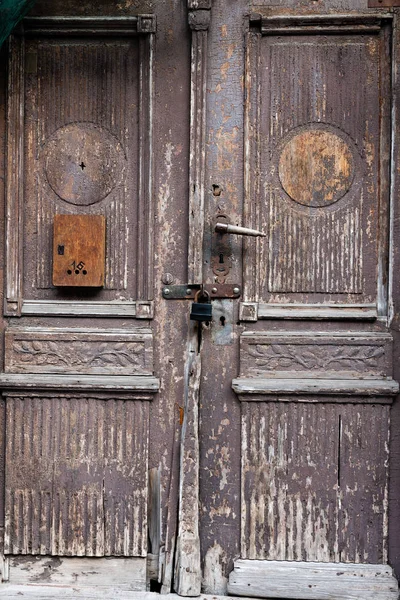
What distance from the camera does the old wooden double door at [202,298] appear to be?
103 inches

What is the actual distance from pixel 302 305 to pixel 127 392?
85cm

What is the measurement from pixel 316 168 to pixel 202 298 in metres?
0.75

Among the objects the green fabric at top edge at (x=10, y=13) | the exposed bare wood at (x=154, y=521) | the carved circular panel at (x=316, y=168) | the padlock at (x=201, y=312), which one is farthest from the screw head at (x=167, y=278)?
the green fabric at top edge at (x=10, y=13)

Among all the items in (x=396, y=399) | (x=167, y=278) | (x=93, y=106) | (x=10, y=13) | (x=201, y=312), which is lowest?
(x=396, y=399)

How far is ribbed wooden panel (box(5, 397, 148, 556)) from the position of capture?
264 cm

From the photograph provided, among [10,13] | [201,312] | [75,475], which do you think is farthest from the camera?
[75,475]

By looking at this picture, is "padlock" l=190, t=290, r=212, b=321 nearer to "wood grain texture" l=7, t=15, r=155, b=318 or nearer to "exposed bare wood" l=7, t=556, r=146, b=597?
"wood grain texture" l=7, t=15, r=155, b=318

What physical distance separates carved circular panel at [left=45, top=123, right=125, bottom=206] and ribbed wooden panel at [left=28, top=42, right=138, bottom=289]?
0.10 ft

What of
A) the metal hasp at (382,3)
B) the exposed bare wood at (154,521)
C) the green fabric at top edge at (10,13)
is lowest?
the exposed bare wood at (154,521)

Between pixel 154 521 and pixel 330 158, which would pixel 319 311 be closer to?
pixel 330 158

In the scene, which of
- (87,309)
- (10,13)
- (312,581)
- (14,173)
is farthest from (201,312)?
(10,13)

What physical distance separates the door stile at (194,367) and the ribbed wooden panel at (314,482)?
22cm

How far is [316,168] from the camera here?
2633mm

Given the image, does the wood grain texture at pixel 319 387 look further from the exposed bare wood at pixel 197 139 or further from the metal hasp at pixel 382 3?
the metal hasp at pixel 382 3
